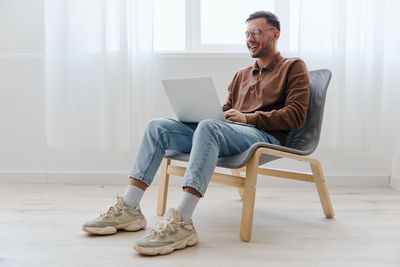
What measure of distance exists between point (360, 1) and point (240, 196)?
4.31ft

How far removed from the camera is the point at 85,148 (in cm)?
270

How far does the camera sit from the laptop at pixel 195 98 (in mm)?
1502

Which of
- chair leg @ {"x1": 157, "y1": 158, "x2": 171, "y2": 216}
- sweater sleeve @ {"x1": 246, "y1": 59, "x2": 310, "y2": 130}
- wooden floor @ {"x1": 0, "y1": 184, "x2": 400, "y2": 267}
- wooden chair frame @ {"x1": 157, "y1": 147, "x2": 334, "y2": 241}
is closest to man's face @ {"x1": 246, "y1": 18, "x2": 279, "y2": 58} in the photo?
sweater sleeve @ {"x1": 246, "y1": 59, "x2": 310, "y2": 130}

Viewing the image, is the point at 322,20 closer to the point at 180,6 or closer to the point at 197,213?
the point at 180,6

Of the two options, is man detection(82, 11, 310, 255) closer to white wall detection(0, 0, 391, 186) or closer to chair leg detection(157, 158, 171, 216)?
chair leg detection(157, 158, 171, 216)

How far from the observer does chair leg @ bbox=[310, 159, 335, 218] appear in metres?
1.75

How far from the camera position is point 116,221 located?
1535 millimetres

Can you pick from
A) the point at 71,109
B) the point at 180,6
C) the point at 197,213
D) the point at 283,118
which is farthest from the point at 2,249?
the point at 180,6

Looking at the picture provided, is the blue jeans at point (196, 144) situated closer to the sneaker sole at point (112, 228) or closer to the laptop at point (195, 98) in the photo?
the laptop at point (195, 98)

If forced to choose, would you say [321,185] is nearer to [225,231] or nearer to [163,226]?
[225,231]

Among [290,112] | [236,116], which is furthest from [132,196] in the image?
[290,112]

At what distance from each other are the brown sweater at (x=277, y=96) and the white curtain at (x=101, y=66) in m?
0.83

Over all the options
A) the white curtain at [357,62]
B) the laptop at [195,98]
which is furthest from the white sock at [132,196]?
the white curtain at [357,62]

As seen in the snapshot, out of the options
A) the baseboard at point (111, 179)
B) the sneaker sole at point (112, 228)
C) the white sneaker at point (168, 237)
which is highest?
the white sneaker at point (168, 237)
